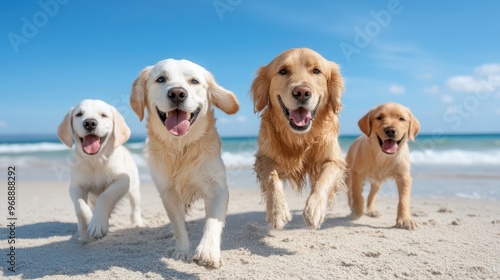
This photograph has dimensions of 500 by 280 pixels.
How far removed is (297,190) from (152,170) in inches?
58.6

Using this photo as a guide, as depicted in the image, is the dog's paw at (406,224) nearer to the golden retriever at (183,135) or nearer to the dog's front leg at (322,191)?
the dog's front leg at (322,191)

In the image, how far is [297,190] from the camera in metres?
4.23

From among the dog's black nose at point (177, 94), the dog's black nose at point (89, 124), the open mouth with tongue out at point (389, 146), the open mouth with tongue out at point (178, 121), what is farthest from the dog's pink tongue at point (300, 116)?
the dog's black nose at point (89, 124)

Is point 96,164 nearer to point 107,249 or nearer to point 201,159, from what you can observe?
point 107,249

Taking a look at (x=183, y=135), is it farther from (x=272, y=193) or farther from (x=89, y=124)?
(x=89, y=124)

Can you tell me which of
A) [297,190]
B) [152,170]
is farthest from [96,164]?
[297,190]

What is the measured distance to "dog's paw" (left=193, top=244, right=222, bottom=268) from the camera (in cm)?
274

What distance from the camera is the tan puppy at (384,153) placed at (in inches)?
188

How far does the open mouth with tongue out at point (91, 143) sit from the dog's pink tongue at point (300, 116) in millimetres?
1939

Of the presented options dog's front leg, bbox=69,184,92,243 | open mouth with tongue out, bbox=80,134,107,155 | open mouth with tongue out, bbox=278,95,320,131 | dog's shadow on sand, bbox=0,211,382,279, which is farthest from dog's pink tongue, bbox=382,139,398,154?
dog's front leg, bbox=69,184,92,243

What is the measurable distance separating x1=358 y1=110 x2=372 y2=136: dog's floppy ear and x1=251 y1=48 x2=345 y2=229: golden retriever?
103 cm

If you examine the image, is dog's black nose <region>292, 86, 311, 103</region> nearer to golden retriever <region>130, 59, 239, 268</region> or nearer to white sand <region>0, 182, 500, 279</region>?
golden retriever <region>130, 59, 239, 268</region>

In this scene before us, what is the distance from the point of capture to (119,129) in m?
4.30

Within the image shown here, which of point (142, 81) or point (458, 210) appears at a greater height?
point (142, 81)
